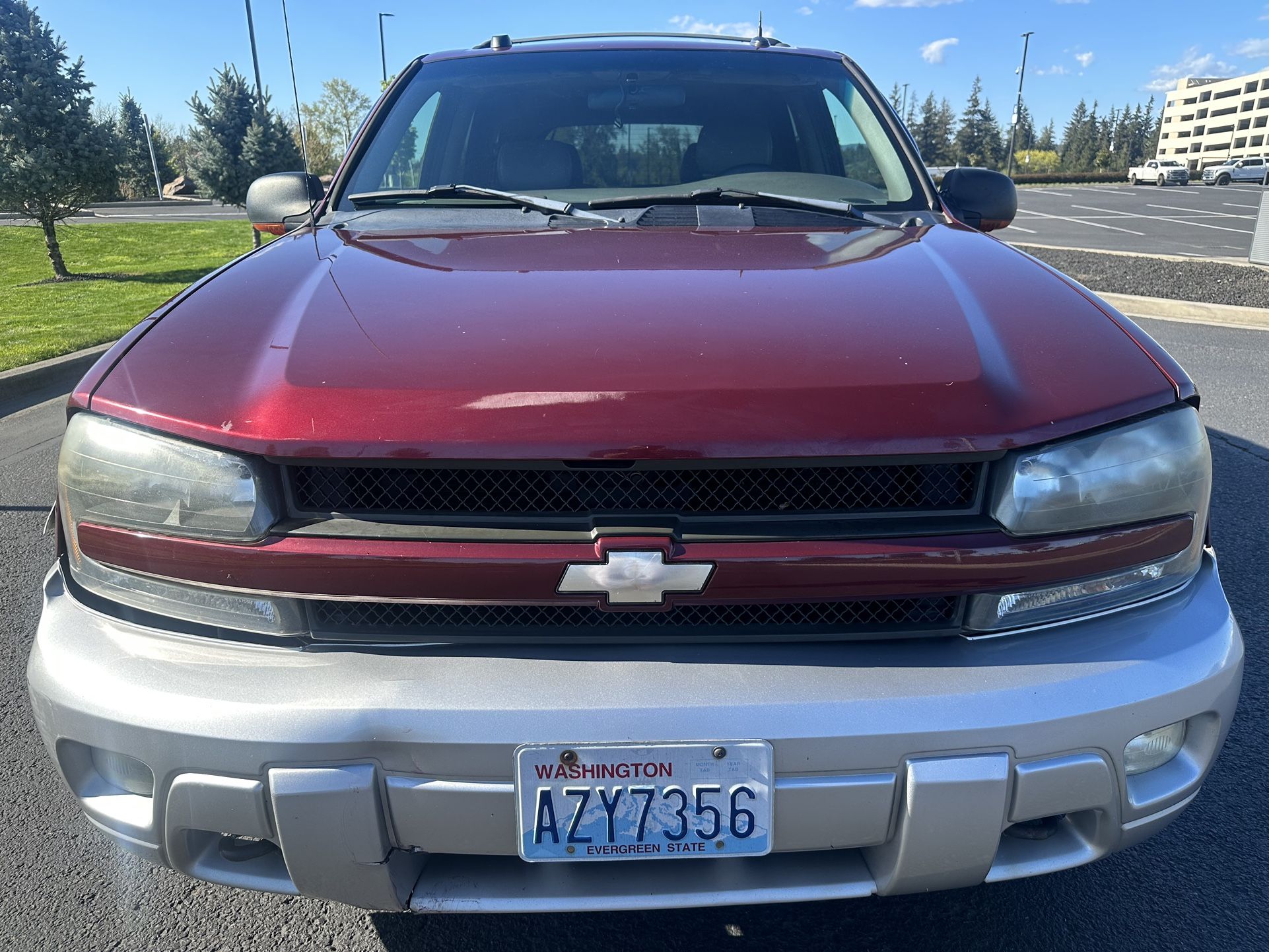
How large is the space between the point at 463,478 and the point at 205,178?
23882mm

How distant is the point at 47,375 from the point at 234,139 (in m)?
17.5

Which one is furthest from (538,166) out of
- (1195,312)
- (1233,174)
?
(1233,174)

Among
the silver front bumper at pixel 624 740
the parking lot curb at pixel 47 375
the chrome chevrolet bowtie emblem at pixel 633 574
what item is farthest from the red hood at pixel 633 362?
the parking lot curb at pixel 47 375

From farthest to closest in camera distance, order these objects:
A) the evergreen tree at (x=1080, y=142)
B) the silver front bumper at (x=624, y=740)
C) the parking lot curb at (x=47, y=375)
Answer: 1. the evergreen tree at (x=1080, y=142)
2. the parking lot curb at (x=47, y=375)
3. the silver front bumper at (x=624, y=740)

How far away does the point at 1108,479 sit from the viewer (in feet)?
4.72

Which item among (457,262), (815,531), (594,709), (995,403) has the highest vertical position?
(457,262)

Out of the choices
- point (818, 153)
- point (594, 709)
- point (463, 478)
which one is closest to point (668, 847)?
point (594, 709)

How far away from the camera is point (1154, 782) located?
57.8 inches

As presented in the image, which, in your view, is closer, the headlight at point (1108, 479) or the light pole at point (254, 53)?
the headlight at point (1108, 479)

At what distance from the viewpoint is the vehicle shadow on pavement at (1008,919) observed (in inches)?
71.3

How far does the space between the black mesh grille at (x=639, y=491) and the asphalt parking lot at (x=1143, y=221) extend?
41.8 feet

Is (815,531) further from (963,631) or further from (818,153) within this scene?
(818,153)

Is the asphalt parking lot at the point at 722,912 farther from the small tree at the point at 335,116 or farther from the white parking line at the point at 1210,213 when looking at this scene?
the small tree at the point at 335,116

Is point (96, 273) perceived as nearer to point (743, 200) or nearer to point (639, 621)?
point (743, 200)
